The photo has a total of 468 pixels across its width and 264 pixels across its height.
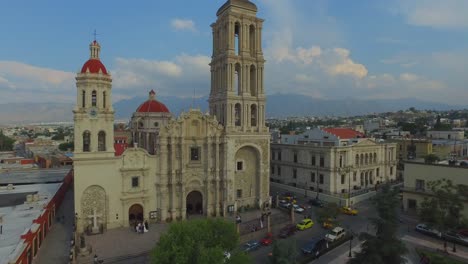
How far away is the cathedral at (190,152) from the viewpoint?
36750 mm

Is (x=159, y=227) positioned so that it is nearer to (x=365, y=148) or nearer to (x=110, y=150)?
(x=110, y=150)

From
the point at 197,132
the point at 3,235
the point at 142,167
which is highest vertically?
the point at 197,132

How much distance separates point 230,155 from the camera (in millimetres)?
42844

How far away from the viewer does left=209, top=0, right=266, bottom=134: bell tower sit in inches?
1699

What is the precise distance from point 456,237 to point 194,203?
3003 centimetres

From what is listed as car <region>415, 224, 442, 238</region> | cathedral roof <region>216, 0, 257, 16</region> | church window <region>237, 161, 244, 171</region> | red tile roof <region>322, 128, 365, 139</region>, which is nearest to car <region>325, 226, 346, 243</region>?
car <region>415, 224, 442, 238</region>

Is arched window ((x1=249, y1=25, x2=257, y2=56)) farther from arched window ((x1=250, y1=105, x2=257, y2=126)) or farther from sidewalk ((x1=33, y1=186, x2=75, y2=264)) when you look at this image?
sidewalk ((x1=33, y1=186, x2=75, y2=264))

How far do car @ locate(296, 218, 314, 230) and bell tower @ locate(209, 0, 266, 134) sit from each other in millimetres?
13790

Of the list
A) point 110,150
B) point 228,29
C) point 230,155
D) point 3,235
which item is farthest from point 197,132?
point 3,235

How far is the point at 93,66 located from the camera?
1485 inches

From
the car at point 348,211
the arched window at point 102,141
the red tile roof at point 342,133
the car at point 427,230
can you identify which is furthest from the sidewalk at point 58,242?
the red tile roof at point 342,133

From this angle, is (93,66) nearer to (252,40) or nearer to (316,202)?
(252,40)

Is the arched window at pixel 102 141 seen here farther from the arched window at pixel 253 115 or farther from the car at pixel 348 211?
the car at pixel 348 211

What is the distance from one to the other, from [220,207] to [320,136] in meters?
24.0
